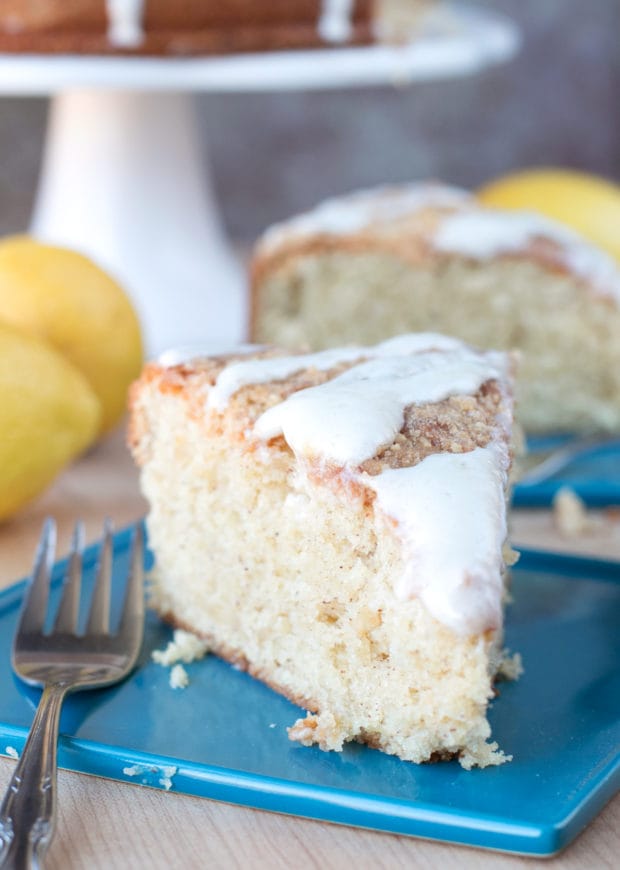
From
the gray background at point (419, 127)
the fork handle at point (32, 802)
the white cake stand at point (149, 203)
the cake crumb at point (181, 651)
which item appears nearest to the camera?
the fork handle at point (32, 802)

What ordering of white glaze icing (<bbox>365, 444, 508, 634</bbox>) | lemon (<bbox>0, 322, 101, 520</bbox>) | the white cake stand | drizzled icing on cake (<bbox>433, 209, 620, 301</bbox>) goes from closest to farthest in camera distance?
1. white glaze icing (<bbox>365, 444, 508, 634</bbox>)
2. lemon (<bbox>0, 322, 101, 520</bbox>)
3. drizzled icing on cake (<bbox>433, 209, 620, 301</bbox>)
4. the white cake stand

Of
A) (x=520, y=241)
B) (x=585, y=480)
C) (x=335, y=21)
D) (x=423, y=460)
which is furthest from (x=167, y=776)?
(x=335, y=21)

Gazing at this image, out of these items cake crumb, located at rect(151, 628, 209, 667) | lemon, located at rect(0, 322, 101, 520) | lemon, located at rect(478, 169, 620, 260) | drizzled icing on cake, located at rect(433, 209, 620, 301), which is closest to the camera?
cake crumb, located at rect(151, 628, 209, 667)

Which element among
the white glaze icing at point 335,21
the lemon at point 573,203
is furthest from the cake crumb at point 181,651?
the lemon at point 573,203

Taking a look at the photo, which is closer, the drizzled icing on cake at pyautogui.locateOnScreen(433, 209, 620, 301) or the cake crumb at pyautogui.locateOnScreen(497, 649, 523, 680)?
the cake crumb at pyautogui.locateOnScreen(497, 649, 523, 680)

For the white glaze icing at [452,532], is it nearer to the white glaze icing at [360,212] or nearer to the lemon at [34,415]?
the lemon at [34,415]

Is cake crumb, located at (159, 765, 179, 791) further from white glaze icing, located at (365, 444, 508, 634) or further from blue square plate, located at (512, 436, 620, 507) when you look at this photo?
blue square plate, located at (512, 436, 620, 507)

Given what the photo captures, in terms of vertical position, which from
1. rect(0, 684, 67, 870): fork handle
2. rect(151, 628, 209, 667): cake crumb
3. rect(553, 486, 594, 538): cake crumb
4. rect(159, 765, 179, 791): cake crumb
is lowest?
rect(553, 486, 594, 538): cake crumb

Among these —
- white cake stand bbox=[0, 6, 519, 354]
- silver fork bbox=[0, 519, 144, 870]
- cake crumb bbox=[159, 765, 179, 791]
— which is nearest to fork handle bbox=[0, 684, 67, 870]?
silver fork bbox=[0, 519, 144, 870]
